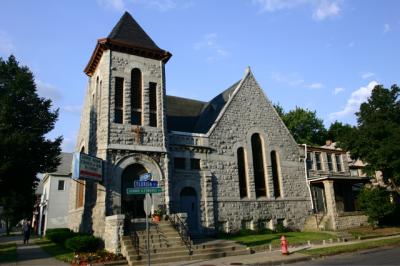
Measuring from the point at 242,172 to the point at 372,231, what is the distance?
10449mm

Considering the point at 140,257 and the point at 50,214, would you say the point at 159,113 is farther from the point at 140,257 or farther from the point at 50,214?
the point at 50,214

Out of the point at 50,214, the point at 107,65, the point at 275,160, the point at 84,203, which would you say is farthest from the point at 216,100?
the point at 50,214

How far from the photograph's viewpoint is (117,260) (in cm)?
1506

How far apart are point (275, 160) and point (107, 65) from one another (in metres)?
15.6

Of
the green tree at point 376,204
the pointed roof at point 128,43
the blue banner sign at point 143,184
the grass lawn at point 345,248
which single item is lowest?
the grass lawn at point 345,248

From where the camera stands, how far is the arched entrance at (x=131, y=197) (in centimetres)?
1989

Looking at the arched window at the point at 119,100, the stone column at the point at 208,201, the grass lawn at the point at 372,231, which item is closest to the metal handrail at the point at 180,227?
the stone column at the point at 208,201

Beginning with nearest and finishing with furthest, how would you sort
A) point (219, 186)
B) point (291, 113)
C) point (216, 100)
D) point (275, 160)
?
point (219, 186) → point (275, 160) → point (216, 100) → point (291, 113)

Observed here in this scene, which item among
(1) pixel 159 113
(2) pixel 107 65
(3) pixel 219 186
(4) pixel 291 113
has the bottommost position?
(3) pixel 219 186

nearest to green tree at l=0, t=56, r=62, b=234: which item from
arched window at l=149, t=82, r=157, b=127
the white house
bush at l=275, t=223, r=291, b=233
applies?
arched window at l=149, t=82, r=157, b=127

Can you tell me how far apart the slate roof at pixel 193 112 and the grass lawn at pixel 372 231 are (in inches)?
530

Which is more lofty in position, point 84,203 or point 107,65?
point 107,65

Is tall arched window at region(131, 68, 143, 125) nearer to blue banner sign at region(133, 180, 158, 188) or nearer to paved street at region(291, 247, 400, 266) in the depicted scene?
blue banner sign at region(133, 180, 158, 188)

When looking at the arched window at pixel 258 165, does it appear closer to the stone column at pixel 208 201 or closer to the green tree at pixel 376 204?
the stone column at pixel 208 201
